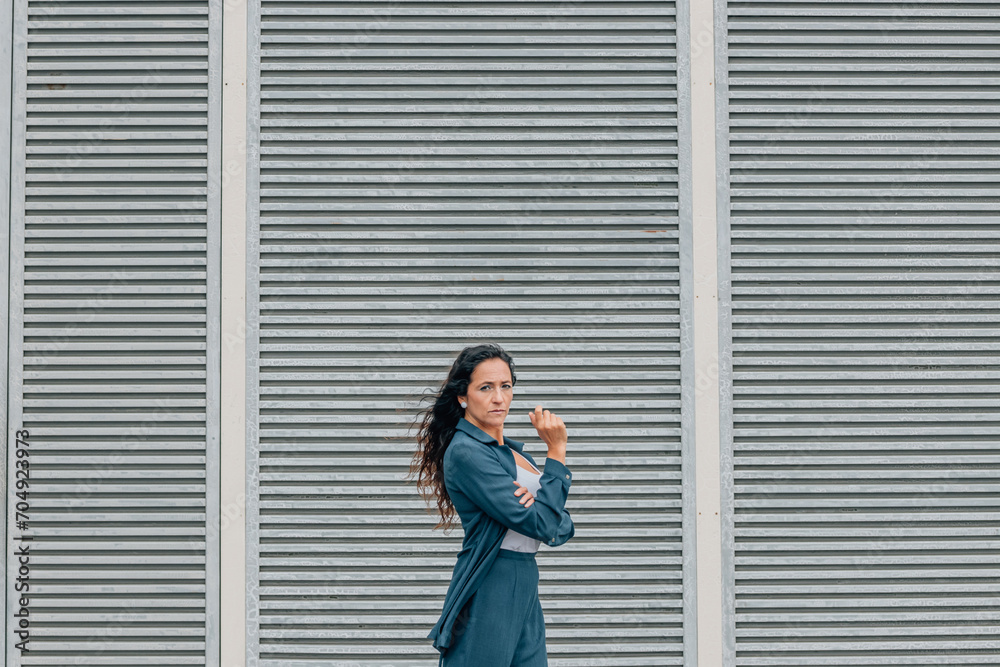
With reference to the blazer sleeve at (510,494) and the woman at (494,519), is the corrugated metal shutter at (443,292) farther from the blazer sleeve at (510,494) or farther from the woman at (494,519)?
the blazer sleeve at (510,494)

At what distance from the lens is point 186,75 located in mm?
4203

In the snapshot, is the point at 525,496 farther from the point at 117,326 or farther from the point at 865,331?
the point at 117,326

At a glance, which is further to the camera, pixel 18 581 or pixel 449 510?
pixel 18 581

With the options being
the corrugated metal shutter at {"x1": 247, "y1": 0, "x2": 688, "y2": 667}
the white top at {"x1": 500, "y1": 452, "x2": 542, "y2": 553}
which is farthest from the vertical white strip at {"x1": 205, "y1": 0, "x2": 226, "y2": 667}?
the white top at {"x1": 500, "y1": 452, "x2": 542, "y2": 553}

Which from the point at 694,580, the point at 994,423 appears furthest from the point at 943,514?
the point at 694,580

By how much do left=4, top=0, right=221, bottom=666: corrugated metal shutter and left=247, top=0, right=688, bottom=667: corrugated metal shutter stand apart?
27 cm

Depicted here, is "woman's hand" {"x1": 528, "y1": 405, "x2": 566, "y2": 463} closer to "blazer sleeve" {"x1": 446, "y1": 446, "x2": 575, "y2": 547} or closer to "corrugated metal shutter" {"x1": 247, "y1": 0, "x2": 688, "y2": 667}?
"blazer sleeve" {"x1": 446, "y1": 446, "x2": 575, "y2": 547}

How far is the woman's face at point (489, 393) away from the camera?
9.73ft

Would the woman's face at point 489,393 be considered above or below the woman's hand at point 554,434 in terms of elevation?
above

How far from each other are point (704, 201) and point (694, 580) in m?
1.76

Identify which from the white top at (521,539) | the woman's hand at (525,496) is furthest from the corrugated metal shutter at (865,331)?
the woman's hand at (525,496)

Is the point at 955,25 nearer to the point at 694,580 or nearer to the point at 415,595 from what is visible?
the point at 694,580

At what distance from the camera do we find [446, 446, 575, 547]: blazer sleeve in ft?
9.11

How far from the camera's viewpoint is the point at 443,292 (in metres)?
4.17
